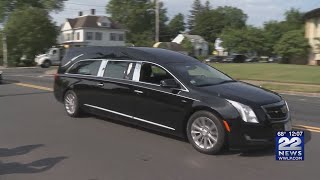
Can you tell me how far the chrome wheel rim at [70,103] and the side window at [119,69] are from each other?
4.42 feet

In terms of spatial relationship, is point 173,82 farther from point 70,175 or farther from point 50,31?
point 50,31

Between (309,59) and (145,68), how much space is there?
4126 centimetres

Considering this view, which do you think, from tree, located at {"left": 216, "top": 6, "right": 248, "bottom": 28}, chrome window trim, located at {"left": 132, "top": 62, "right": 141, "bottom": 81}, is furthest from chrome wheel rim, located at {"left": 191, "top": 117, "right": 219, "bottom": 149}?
tree, located at {"left": 216, "top": 6, "right": 248, "bottom": 28}

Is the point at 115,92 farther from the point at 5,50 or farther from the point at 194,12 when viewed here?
the point at 194,12

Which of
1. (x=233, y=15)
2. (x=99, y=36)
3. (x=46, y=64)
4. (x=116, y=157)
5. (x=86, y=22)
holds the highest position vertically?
(x=233, y=15)

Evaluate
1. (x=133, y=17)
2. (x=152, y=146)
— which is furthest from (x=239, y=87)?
(x=133, y=17)

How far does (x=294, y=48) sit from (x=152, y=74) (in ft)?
134

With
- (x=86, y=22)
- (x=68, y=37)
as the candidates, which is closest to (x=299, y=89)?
(x=86, y=22)

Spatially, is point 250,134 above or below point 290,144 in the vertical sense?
below

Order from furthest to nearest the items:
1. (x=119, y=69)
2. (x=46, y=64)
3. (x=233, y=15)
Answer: (x=233, y=15)
(x=46, y=64)
(x=119, y=69)

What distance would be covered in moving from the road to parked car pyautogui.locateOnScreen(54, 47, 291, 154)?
0.29 m

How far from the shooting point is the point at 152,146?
7672mm

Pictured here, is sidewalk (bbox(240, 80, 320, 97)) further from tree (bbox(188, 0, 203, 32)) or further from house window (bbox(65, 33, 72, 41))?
tree (bbox(188, 0, 203, 32))

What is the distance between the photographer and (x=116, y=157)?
697 cm
